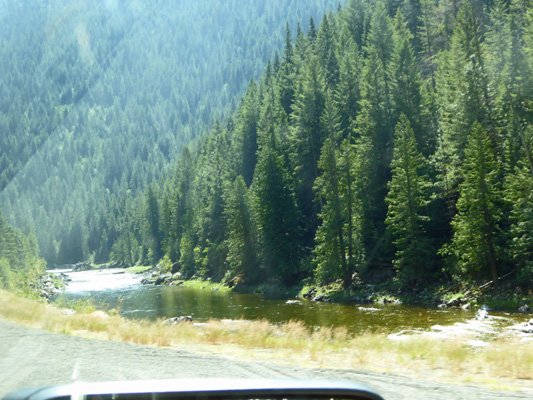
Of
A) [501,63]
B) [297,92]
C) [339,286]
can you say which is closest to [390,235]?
[339,286]

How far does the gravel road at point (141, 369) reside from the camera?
6604 mm

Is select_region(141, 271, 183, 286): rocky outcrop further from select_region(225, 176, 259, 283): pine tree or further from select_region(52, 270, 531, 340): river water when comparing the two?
select_region(52, 270, 531, 340): river water

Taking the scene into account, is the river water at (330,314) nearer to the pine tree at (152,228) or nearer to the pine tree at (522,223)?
the pine tree at (522,223)

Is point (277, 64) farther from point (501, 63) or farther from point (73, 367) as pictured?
point (73, 367)

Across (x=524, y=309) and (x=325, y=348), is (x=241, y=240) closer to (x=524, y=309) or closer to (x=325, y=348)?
(x=524, y=309)

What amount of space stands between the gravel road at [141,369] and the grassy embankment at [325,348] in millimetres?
837

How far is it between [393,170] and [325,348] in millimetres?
29705

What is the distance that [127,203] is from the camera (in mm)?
173375

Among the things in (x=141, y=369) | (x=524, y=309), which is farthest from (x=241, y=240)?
(x=141, y=369)

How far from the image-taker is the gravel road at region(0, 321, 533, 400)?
6604 millimetres

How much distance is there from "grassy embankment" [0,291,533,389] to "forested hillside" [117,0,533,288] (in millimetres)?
21856

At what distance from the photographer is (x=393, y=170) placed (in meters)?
38.4

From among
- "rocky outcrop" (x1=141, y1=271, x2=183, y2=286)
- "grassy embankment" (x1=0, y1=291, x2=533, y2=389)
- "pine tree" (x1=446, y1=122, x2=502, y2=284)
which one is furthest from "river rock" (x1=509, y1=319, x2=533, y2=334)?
"rocky outcrop" (x1=141, y1=271, x2=183, y2=286)

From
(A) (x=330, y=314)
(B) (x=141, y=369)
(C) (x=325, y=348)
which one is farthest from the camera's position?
(A) (x=330, y=314)
